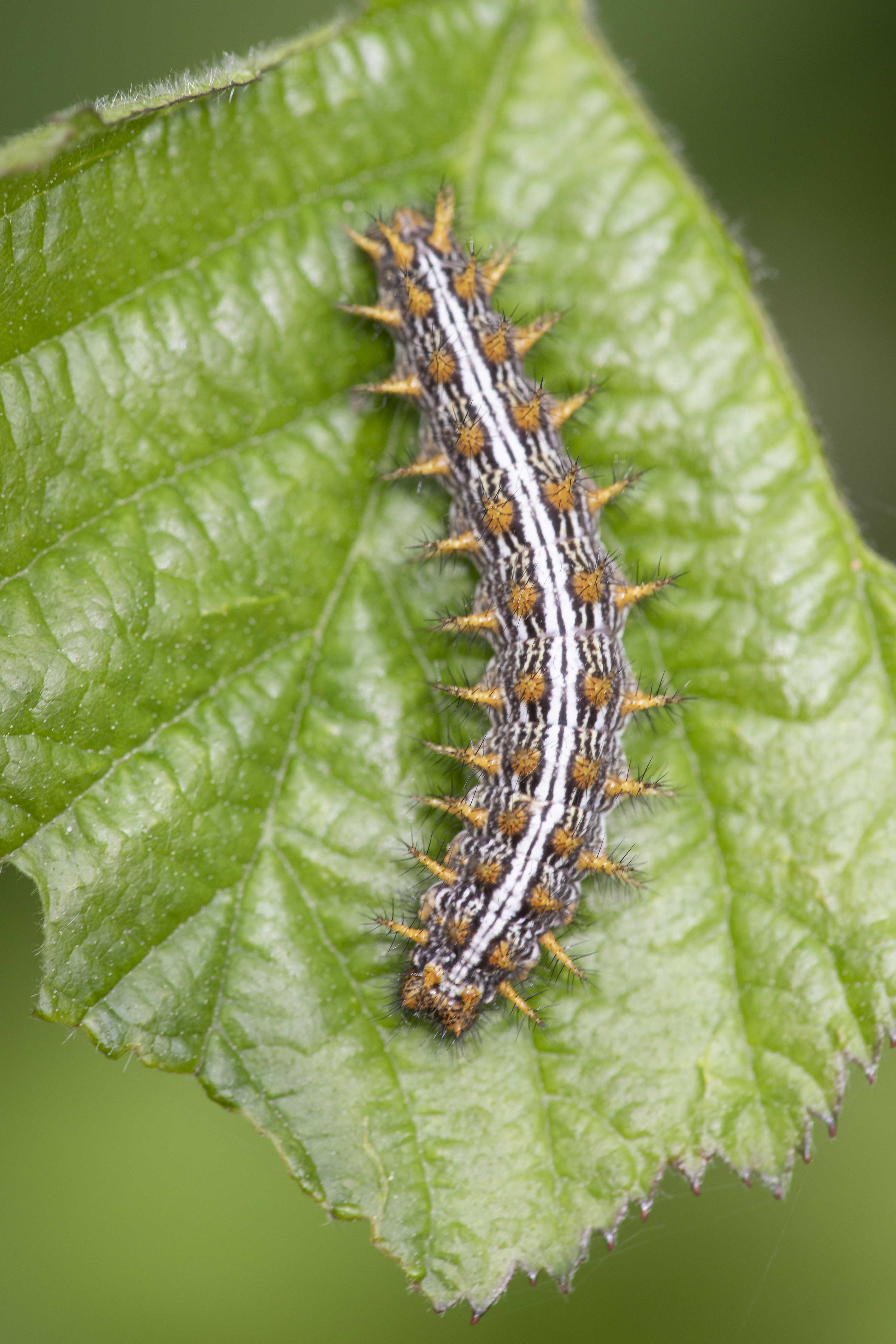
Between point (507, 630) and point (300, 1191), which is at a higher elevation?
point (507, 630)

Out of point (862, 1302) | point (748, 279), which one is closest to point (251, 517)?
point (748, 279)

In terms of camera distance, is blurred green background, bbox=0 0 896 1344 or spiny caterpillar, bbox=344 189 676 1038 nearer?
spiny caterpillar, bbox=344 189 676 1038

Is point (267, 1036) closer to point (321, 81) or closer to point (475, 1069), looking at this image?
point (475, 1069)

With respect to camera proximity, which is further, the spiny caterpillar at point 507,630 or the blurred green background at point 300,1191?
the blurred green background at point 300,1191

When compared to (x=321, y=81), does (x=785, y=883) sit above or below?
below
